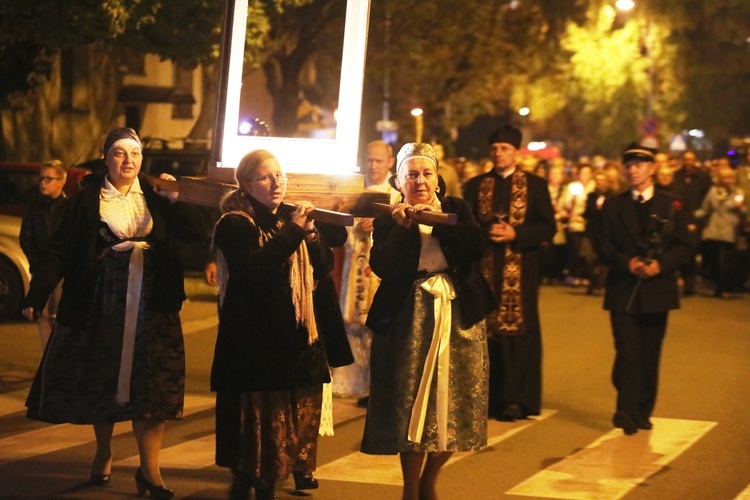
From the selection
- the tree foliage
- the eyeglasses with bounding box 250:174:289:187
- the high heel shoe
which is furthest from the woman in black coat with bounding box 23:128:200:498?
the tree foliage

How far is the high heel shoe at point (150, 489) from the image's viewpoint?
731 centimetres

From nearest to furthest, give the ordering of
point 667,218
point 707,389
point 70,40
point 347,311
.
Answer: point 667,218
point 347,311
point 707,389
point 70,40

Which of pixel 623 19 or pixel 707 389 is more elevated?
pixel 623 19

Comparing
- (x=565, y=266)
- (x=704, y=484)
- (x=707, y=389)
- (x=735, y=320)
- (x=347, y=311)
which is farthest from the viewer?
(x=565, y=266)

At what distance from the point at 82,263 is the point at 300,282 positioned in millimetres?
1301

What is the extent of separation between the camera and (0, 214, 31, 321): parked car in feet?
49.8

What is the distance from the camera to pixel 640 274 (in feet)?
30.2

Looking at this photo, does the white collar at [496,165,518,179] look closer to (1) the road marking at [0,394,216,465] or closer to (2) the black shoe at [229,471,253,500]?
(1) the road marking at [0,394,216,465]

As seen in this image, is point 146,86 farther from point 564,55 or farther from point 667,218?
point 667,218

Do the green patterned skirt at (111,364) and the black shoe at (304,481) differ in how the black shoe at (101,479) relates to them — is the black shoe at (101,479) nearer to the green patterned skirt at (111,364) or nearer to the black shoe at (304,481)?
the green patterned skirt at (111,364)

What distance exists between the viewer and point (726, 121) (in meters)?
44.9

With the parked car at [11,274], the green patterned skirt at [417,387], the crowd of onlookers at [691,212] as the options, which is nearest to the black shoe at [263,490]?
the green patterned skirt at [417,387]

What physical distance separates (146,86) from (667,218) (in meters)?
27.4

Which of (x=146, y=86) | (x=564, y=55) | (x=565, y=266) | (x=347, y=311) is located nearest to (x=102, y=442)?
(x=347, y=311)
